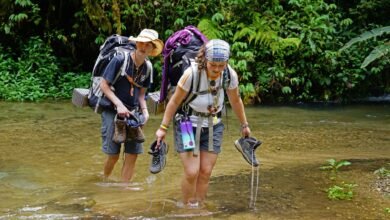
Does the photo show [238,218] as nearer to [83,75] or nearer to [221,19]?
[221,19]

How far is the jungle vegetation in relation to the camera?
13664 millimetres

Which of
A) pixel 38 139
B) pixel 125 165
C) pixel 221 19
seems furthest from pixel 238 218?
pixel 221 19

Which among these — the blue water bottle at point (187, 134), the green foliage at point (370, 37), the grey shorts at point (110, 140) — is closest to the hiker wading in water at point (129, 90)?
the grey shorts at point (110, 140)

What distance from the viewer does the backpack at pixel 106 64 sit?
5.67m

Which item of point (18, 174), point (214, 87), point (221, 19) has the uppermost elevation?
point (221, 19)

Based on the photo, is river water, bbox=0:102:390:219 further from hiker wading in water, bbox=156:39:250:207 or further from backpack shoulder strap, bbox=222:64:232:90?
backpack shoulder strap, bbox=222:64:232:90

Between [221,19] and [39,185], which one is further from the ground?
[221,19]

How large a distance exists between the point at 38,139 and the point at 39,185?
2.61 metres

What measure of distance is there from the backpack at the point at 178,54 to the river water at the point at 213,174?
122 cm

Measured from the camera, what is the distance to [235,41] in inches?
547

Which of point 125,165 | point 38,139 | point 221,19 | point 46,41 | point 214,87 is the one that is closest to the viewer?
point 214,87

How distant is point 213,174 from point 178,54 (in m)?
2.07

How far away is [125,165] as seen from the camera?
6191 mm

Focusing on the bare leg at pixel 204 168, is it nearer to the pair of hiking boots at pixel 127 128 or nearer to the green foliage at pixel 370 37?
the pair of hiking boots at pixel 127 128
